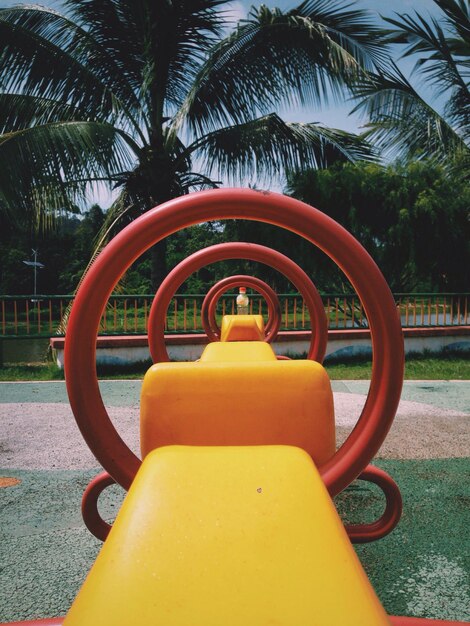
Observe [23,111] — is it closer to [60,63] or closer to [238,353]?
[60,63]

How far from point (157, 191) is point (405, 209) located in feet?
14.7

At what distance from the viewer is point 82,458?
8.82 ft

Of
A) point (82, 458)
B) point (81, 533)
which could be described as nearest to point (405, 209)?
point (82, 458)

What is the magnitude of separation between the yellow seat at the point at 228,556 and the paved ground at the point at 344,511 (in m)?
0.96

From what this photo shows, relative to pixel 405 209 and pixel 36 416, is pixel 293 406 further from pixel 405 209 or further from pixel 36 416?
pixel 405 209

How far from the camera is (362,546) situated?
1682 mm

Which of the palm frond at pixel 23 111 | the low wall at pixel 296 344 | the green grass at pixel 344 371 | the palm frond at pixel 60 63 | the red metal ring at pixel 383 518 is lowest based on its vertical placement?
the green grass at pixel 344 371

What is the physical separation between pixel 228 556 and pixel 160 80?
748cm

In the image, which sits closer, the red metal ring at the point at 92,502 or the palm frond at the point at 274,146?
the red metal ring at the point at 92,502

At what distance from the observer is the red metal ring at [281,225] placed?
99 cm

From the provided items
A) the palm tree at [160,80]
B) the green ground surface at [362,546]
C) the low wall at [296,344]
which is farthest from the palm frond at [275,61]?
the green ground surface at [362,546]

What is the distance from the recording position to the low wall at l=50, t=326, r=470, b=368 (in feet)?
20.7

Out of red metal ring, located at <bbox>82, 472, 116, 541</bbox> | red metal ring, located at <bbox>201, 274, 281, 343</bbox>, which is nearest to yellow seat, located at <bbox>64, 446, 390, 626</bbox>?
red metal ring, located at <bbox>82, 472, 116, 541</bbox>

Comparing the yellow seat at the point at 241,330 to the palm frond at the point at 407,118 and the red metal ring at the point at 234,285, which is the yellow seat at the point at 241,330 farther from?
the palm frond at the point at 407,118
